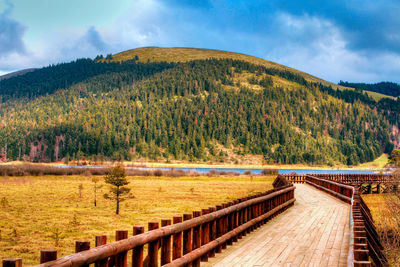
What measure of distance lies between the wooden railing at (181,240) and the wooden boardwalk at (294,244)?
0.35 meters

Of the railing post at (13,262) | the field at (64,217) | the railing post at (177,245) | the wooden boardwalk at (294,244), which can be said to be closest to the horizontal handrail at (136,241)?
the railing post at (177,245)

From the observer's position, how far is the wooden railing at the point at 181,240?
4.71 m

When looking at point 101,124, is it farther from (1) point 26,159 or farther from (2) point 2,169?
(2) point 2,169

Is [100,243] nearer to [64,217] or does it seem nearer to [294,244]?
[294,244]

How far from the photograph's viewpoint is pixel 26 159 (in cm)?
16212

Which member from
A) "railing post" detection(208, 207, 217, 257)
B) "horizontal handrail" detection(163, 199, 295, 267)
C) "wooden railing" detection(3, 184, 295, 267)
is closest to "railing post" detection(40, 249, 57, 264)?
"wooden railing" detection(3, 184, 295, 267)

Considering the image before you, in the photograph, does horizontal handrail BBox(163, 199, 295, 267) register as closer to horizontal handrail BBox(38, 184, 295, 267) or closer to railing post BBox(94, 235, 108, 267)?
horizontal handrail BBox(38, 184, 295, 267)

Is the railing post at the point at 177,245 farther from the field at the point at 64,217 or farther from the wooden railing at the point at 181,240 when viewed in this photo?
the field at the point at 64,217

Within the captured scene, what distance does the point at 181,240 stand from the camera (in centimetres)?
783

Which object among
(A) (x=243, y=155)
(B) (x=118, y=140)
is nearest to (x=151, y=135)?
(B) (x=118, y=140)

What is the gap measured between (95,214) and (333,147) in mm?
179068

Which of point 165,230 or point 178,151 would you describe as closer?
point 165,230

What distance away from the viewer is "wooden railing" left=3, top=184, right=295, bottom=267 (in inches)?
185

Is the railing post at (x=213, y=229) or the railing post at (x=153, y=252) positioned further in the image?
the railing post at (x=213, y=229)
